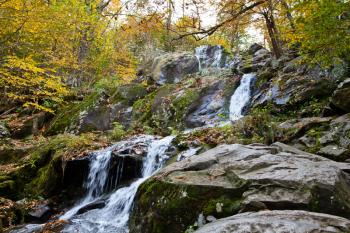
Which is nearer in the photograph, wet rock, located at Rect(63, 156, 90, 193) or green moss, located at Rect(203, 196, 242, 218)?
green moss, located at Rect(203, 196, 242, 218)

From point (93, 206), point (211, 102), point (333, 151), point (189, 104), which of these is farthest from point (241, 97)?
point (93, 206)

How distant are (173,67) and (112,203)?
10675mm

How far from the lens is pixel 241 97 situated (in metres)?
12.2

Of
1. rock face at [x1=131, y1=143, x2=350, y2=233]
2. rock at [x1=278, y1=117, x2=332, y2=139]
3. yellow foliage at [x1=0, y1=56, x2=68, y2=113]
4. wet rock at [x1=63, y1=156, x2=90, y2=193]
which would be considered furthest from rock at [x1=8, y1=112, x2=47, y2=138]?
rock at [x1=278, y1=117, x2=332, y2=139]

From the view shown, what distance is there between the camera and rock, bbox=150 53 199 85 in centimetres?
1686

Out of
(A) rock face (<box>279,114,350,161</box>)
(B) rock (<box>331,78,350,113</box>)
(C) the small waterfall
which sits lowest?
(A) rock face (<box>279,114,350,161</box>)

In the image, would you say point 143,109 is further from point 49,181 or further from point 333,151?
point 333,151

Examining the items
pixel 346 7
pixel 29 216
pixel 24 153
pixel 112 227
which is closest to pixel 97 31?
pixel 24 153

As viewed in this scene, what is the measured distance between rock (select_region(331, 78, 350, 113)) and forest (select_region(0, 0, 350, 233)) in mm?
27

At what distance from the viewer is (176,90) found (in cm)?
1404

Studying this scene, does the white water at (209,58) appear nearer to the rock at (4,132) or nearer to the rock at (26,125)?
the rock at (26,125)

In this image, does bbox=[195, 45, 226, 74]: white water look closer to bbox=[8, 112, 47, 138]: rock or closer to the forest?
the forest

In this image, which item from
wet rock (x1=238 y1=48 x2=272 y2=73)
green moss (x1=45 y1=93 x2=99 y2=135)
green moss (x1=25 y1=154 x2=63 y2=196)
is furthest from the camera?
green moss (x1=45 y1=93 x2=99 y2=135)

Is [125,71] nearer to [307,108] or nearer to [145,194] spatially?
[307,108]
